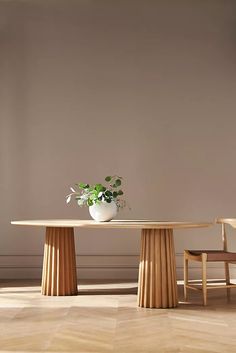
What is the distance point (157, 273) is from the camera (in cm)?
484

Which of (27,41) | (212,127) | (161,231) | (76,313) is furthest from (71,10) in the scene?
(76,313)

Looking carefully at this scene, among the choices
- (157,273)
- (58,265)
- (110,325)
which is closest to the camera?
(110,325)

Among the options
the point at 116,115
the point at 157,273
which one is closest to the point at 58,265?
the point at 157,273

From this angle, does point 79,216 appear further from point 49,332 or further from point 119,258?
point 49,332

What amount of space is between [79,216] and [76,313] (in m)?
2.38

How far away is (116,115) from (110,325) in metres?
3.33

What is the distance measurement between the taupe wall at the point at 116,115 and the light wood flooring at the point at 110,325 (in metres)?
1.31

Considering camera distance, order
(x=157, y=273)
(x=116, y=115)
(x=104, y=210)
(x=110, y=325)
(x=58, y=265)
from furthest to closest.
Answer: (x=116, y=115) → (x=58, y=265) → (x=104, y=210) → (x=157, y=273) → (x=110, y=325)

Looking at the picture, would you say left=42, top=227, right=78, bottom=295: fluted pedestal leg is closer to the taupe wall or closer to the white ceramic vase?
the white ceramic vase

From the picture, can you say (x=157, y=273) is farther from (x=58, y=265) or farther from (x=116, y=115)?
(x=116, y=115)

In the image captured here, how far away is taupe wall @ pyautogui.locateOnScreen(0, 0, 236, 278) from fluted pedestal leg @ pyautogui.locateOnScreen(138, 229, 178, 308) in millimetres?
1951

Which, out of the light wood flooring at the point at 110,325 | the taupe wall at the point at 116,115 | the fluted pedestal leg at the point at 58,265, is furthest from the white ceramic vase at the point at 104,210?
the taupe wall at the point at 116,115

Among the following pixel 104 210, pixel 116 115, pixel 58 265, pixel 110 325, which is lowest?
pixel 110 325

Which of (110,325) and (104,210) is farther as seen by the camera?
(104,210)
